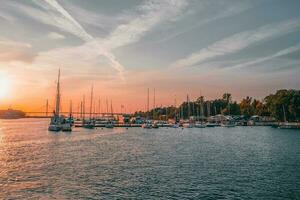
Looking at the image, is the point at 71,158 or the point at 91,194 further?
the point at 71,158

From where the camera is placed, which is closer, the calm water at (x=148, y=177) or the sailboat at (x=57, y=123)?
the calm water at (x=148, y=177)

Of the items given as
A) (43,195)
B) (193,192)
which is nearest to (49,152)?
(43,195)

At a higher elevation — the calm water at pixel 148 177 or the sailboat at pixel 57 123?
the sailboat at pixel 57 123

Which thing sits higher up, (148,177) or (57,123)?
(57,123)

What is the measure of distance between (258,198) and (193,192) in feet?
25.4

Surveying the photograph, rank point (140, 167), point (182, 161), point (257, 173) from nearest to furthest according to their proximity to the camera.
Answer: point (257, 173) → point (140, 167) → point (182, 161)

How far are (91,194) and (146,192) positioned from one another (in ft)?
22.1

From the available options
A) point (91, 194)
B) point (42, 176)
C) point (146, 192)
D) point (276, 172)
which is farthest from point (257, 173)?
point (42, 176)

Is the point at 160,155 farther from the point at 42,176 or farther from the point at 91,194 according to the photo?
the point at 91,194

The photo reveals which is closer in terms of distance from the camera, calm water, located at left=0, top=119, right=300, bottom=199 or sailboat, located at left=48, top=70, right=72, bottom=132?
calm water, located at left=0, top=119, right=300, bottom=199

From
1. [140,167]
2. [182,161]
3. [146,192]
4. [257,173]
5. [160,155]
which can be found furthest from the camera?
[160,155]

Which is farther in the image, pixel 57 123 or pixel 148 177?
pixel 57 123

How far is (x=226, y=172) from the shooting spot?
57969 mm

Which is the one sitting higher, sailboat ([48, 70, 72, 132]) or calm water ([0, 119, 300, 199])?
sailboat ([48, 70, 72, 132])
